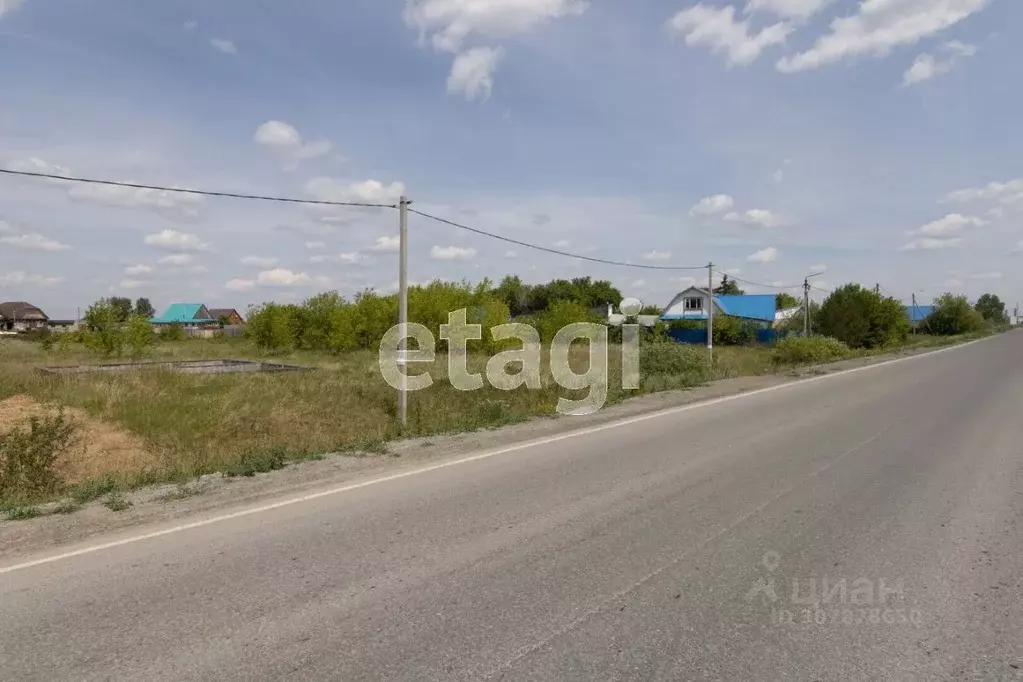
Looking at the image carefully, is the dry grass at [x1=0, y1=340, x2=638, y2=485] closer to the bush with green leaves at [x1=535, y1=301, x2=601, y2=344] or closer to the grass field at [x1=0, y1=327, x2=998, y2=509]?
the grass field at [x1=0, y1=327, x2=998, y2=509]

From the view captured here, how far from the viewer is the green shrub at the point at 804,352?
3234 cm

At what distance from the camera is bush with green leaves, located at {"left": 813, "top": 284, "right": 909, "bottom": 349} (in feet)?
159

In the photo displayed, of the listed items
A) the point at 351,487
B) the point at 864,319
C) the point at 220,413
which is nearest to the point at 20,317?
the point at 220,413

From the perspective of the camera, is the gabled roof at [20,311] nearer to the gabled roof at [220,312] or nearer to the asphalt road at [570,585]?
the gabled roof at [220,312]

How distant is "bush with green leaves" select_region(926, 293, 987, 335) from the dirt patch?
338ft

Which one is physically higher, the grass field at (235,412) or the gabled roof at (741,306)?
the gabled roof at (741,306)

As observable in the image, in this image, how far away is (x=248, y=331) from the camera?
51.8 meters

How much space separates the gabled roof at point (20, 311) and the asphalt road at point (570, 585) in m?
114

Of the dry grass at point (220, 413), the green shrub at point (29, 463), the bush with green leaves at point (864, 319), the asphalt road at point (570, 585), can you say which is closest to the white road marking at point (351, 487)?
the asphalt road at point (570, 585)

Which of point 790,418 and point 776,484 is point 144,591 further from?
point 790,418

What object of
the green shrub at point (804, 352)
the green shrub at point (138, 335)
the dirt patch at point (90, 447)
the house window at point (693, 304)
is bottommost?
the dirt patch at point (90, 447)

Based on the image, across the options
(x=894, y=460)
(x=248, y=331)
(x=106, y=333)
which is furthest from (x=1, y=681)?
(x=248, y=331)

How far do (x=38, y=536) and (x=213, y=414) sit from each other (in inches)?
367

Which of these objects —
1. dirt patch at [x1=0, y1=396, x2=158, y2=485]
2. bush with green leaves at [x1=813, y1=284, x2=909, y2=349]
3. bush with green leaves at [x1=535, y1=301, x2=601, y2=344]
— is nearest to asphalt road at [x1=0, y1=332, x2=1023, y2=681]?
dirt patch at [x1=0, y1=396, x2=158, y2=485]
